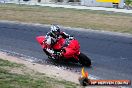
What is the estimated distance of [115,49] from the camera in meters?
18.3

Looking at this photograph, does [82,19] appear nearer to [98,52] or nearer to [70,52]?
[98,52]

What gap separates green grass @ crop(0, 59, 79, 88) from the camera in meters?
10.0

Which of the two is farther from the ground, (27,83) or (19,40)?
(27,83)

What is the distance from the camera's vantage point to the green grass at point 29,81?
32.8 ft

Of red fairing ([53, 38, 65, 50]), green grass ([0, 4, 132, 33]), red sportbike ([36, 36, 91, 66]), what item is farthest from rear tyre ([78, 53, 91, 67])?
green grass ([0, 4, 132, 33])

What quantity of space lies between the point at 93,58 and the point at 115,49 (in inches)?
119

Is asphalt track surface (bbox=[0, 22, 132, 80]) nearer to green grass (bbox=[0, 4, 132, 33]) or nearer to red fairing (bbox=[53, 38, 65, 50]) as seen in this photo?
red fairing (bbox=[53, 38, 65, 50])

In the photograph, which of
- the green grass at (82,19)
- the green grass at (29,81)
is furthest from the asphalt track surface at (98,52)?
the green grass at (82,19)

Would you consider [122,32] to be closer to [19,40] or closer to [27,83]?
[19,40]

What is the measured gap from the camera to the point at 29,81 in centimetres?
1048

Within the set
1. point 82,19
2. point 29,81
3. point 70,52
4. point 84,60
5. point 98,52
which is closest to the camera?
point 29,81

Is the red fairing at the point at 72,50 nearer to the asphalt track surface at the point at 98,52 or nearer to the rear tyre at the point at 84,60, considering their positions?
the rear tyre at the point at 84,60

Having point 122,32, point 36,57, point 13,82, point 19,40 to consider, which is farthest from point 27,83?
point 122,32

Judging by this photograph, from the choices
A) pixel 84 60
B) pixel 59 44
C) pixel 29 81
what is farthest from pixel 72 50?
pixel 29 81
